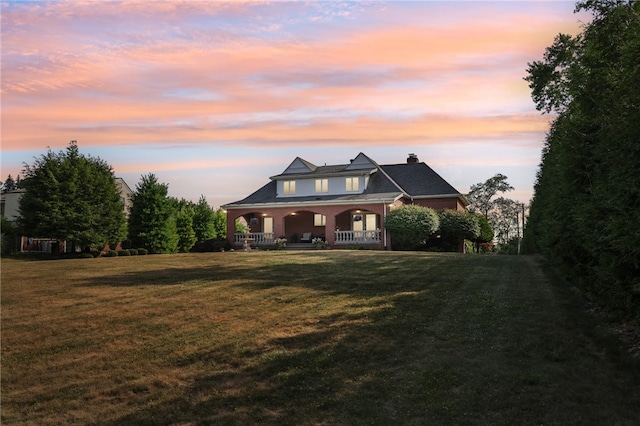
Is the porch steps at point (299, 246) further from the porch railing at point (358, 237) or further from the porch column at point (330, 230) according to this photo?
the porch railing at point (358, 237)

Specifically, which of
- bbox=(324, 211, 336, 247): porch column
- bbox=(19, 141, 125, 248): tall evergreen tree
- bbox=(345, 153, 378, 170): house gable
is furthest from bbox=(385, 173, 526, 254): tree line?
bbox=(19, 141, 125, 248): tall evergreen tree

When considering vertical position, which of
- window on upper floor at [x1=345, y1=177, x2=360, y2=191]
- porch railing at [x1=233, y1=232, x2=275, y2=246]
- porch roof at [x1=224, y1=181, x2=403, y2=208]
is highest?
window on upper floor at [x1=345, y1=177, x2=360, y2=191]

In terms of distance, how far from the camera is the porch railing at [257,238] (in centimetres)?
3775

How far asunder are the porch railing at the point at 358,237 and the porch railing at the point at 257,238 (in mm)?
5846

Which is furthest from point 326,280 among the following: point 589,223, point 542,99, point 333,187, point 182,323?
point 333,187

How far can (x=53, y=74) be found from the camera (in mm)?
12375

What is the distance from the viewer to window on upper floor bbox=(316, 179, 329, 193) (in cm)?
3906

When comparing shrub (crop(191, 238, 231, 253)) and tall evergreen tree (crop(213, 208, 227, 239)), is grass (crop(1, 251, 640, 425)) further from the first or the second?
tall evergreen tree (crop(213, 208, 227, 239))

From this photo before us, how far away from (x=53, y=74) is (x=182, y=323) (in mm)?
7780

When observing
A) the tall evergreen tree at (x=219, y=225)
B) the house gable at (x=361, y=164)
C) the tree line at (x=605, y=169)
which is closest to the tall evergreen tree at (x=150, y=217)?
the tall evergreen tree at (x=219, y=225)

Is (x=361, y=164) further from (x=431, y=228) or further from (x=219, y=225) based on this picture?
(x=219, y=225)

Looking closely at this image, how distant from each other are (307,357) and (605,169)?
701cm

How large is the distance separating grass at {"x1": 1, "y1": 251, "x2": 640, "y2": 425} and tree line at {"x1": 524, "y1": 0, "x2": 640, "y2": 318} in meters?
1.16

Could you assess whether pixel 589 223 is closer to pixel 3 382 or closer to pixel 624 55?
pixel 624 55
